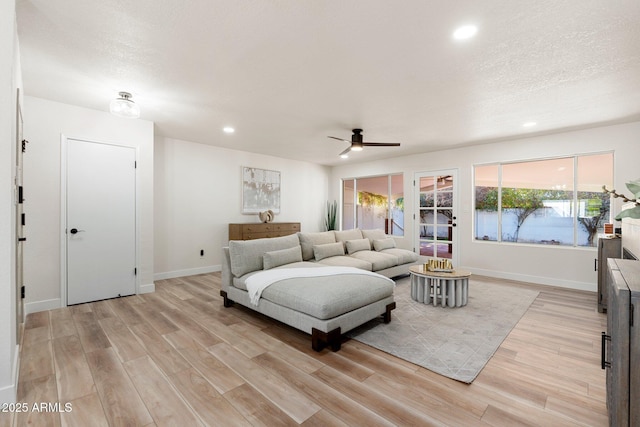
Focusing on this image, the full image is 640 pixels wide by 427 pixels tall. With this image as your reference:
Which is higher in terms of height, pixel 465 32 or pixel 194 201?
pixel 465 32

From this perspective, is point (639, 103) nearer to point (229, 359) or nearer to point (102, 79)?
point (229, 359)

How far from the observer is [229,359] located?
88.8 inches

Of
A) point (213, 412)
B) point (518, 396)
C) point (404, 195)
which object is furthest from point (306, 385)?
point (404, 195)

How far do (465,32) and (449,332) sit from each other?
2.58 m

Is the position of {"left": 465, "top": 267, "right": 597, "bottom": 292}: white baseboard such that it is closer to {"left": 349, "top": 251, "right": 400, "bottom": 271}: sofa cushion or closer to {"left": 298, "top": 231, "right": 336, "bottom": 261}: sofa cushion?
{"left": 349, "top": 251, "right": 400, "bottom": 271}: sofa cushion

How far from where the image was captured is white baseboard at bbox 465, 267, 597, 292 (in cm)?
431

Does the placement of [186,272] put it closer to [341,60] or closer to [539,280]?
[341,60]

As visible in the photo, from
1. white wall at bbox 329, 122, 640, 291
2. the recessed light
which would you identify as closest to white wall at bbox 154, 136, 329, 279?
white wall at bbox 329, 122, 640, 291

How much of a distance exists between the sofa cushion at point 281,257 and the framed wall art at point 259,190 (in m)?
2.62

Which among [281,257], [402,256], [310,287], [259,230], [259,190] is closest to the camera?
[310,287]

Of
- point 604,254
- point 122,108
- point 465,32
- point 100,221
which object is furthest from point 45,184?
point 604,254

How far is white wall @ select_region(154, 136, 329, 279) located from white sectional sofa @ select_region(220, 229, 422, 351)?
84.1 inches

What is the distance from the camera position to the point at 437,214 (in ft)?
19.4

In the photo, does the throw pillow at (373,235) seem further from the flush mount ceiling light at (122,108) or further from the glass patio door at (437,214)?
the flush mount ceiling light at (122,108)
